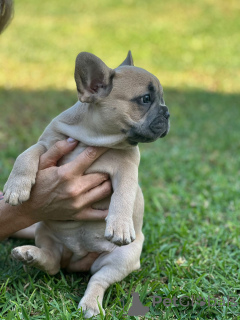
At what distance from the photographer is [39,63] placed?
11.7 meters

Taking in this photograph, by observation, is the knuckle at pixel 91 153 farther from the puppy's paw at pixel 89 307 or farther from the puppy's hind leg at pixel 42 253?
the puppy's paw at pixel 89 307

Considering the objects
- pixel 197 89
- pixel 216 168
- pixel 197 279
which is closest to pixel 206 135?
pixel 216 168

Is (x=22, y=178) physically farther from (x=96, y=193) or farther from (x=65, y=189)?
(x=96, y=193)

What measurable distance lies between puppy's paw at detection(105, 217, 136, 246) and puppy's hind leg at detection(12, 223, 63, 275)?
59 cm

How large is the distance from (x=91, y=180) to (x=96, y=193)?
98 millimetres

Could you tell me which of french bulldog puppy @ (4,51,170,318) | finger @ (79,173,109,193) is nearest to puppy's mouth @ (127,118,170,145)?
french bulldog puppy @ (4,51,170,318)

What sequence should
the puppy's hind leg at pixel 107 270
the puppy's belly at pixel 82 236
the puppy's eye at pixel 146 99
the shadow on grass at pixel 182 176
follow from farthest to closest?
the shadow on grass at pixel 182 176 < the puppy's belly at pixel 82 236 < the puppy's eye at pixel 146 99 < the puppy's hind leg at pixel 107 270

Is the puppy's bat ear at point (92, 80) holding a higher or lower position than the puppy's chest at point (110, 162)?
higher

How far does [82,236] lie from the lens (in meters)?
3.37

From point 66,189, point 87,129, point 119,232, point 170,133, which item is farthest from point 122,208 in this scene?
point 170,133

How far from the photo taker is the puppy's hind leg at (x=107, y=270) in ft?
9.86

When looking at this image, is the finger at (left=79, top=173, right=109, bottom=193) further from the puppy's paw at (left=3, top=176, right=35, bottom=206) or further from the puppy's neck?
the puppy's paw at (left=3, top=176, right=35, bottom=206)

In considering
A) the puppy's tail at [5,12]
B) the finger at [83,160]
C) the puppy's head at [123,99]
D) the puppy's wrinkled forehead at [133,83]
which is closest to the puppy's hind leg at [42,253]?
the finger at [83,160]

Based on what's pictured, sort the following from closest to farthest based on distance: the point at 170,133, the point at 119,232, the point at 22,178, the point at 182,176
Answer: the point at 119,232 → the point at 22,178 → the point at 182,176 → the point at 170,133
